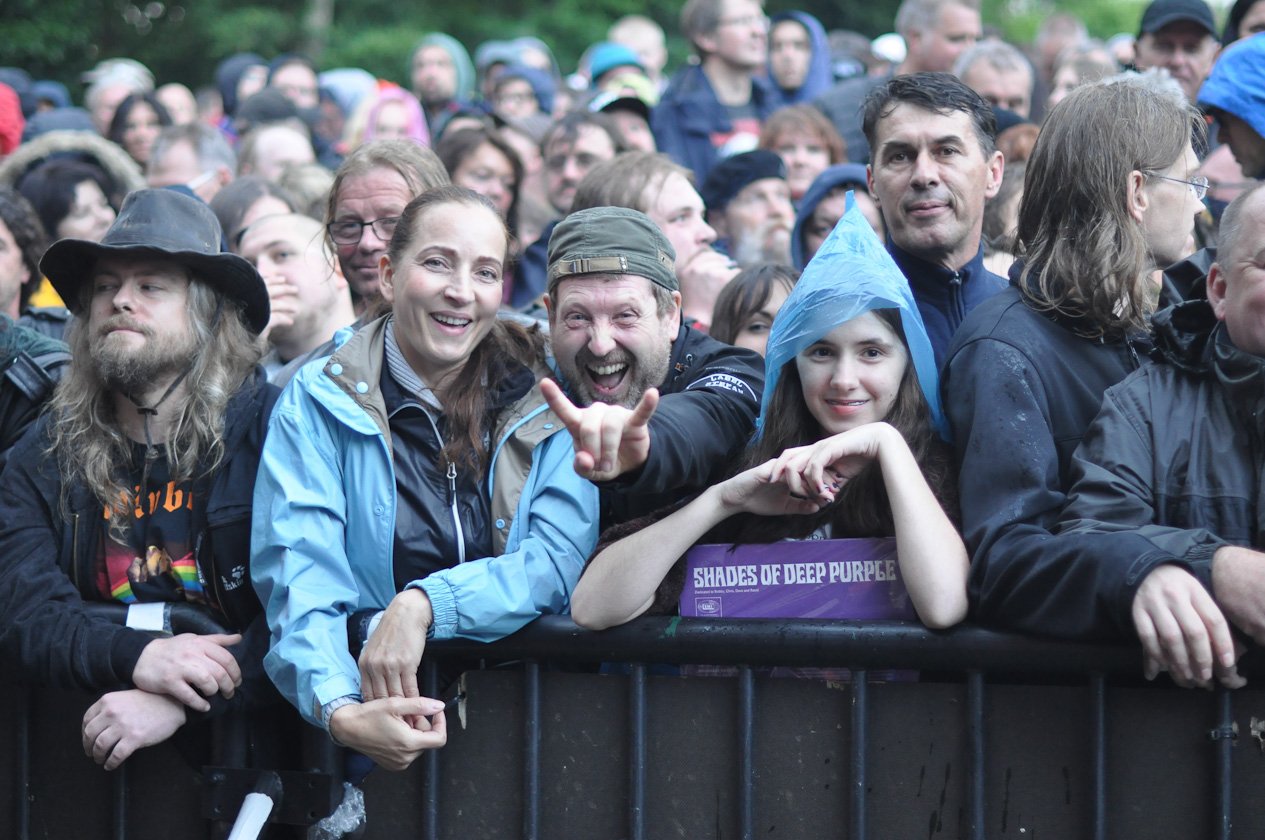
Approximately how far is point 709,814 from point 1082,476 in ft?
3.63

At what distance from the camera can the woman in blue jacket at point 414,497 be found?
322cm

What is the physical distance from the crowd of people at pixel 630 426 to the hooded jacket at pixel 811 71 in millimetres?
4623

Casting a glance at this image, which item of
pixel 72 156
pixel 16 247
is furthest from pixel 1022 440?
pixel 72 156

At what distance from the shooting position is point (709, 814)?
307 cm

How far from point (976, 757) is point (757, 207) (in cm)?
408

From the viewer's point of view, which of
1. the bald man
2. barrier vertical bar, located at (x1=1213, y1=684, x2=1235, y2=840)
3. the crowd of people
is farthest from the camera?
the bald man

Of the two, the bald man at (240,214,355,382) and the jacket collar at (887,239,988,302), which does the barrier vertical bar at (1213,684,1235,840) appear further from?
the bald man at (240,214,355,382)

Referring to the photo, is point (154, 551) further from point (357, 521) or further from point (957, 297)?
point (957, 297)

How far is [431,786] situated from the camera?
10.7ft

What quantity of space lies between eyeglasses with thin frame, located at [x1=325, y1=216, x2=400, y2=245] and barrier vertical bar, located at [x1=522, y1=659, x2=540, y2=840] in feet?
7.21

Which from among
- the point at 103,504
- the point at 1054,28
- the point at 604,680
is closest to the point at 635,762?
the point at 604,680

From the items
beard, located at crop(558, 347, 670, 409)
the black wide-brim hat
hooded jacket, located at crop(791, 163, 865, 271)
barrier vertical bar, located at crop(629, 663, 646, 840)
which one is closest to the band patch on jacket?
beard, located at crop(558, 347, 670, 409)

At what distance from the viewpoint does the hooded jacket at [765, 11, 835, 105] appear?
30.6 ft

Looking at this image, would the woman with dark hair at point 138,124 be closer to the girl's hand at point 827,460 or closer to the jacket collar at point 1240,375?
the girl's hand at point 827,460
